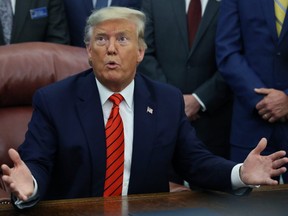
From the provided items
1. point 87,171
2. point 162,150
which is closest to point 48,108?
point 87,171

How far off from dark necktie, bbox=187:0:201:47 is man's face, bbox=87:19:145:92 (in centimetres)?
119

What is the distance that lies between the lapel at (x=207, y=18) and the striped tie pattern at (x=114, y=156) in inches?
51.1

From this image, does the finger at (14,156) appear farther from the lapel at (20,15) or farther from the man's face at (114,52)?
the lapel at (20,15)

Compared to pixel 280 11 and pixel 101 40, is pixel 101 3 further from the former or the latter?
pixel 101 40

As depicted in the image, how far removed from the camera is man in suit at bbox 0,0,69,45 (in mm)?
4203

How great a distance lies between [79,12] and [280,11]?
1.16 metres

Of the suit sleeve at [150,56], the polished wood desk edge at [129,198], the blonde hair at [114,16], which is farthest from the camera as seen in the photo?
the suit sleeve at [150,56]

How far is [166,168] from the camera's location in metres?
3.03

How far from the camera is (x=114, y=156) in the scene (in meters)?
2.91

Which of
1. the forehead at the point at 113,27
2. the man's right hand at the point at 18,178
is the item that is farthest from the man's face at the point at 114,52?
the man's right hand at the point at 18,178

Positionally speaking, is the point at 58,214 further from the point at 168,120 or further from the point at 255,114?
the point at 255,114

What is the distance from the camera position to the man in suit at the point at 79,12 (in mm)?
4273

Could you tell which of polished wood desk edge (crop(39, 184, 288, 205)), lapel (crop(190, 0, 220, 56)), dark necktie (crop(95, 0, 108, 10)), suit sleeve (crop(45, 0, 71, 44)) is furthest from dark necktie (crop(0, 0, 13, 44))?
polished wood desk edge (crop(39, 184, 288, 205))

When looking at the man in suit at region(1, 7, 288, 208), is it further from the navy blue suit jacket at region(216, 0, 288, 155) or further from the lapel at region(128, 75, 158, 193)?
the navy blue suit jacket at region(216, 0, 288, 155)
